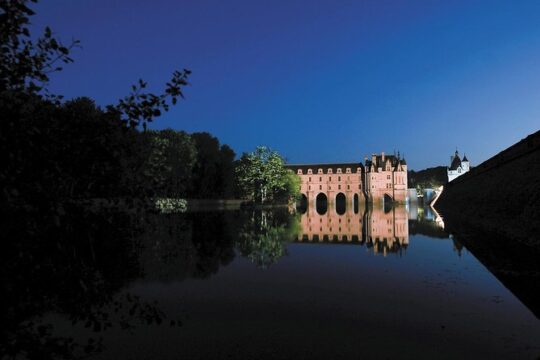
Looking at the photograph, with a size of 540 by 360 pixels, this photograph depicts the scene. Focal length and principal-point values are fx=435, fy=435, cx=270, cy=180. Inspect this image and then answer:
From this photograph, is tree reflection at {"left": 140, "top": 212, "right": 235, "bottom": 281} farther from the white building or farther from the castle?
the white building

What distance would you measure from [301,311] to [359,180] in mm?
145421

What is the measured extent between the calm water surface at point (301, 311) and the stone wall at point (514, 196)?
4.92 metres

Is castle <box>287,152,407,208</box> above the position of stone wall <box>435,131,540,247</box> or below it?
above

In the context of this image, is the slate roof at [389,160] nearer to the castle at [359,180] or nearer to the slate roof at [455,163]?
the castle at [359,180]

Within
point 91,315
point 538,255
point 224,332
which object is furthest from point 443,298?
point 91,315

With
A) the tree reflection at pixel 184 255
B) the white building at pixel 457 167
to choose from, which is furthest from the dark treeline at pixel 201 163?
the white building at pixel 457 167

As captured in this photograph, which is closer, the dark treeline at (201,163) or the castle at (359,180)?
the dark treeline at (201,163)

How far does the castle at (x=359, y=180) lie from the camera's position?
472 feet

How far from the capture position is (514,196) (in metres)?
27.4

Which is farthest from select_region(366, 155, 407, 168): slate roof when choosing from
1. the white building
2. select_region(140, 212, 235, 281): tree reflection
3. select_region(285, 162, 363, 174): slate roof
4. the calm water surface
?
the calm water surface

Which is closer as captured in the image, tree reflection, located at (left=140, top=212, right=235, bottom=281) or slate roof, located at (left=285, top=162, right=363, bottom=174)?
tree reflection, located at (left=140, top=212, right=235, bottom=281)

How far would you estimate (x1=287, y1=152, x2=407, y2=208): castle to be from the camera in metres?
144

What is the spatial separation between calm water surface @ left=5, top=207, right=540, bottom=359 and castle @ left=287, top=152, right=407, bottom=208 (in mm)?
127274

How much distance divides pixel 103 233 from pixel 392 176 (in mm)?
146113
